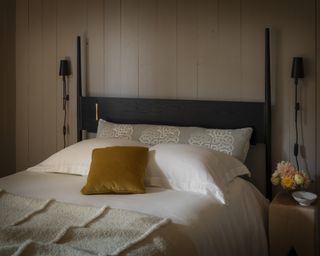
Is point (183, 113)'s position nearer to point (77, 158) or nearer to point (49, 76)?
point (77, 158)

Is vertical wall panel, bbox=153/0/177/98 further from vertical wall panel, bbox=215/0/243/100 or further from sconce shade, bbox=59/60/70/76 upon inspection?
sconce shade, bbox=59/60/70/76

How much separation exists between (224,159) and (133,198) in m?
0.67

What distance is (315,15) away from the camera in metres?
2.88

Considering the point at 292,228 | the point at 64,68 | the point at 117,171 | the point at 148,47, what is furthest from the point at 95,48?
the point at 292,228

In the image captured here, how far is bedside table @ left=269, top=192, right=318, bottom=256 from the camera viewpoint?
2.50m

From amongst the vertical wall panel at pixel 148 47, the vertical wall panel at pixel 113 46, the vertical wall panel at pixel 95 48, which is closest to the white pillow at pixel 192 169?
the vertical wall panel at pixel 148 47

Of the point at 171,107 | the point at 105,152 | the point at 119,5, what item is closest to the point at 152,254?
the point at 105,152

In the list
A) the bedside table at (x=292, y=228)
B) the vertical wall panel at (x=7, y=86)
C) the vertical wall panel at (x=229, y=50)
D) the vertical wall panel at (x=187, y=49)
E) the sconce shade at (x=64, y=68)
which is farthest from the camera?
the vertical wall panel at (x=7, y=86)

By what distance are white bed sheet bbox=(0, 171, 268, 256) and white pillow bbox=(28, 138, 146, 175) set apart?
75 mm

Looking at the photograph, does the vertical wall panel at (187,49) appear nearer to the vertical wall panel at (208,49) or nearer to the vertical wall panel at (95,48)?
the vertical wall panel at (208,49)

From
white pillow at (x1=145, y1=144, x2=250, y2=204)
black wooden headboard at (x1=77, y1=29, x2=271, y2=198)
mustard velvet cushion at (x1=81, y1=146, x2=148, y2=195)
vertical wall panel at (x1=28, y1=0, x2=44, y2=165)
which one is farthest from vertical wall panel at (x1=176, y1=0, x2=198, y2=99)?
vertical wall panel at (x1=28, y1=0, x2=44, y2=165)

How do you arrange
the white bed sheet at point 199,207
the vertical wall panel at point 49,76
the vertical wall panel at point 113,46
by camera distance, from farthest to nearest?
1. the vertical wall panel at point 49,76
2. the vertical wall panel at point 113,46
3. the white bed sheet at point 199,207

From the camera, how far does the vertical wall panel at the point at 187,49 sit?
10.6ft

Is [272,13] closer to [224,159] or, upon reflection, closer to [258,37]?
[258,37]
